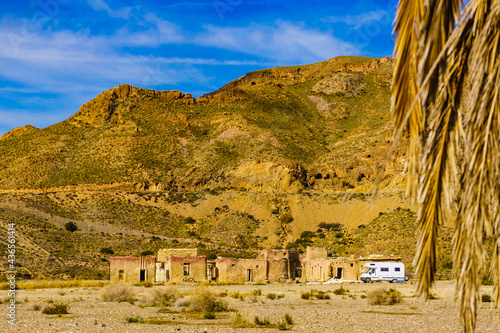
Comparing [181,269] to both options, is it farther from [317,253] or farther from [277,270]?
[317,253]

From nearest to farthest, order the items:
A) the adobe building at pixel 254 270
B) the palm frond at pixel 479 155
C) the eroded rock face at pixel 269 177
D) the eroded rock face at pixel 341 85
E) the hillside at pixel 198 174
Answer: the palm frond at pixel 479 155 < the adobe building at pixel 254 270 < the hillside at pixel 198 174 < the eroded rock face at pixel 269 177 < the eroded rock face at pixel 341 85

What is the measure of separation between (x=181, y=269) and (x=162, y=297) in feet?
47.6

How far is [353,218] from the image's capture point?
70.7 metres

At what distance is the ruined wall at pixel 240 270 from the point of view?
41375 mm

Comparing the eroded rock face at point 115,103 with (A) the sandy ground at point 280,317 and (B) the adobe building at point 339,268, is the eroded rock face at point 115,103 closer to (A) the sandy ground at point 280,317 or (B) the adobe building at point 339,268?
(B) the adobe building at point 339,268

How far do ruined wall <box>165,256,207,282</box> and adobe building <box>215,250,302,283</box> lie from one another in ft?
4.61

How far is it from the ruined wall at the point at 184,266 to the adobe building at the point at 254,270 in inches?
55.4

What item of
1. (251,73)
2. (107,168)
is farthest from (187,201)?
(251,73)

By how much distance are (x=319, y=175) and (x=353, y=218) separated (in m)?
16.5

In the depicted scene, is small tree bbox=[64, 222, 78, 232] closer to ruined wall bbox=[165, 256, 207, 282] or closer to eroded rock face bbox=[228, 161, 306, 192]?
ruined wall bbox=[165, 256, 207, 282]

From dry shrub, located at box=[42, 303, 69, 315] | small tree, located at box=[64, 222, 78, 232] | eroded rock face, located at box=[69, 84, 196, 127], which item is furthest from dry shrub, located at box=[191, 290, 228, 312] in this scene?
eroded rock face, located at box=[69, 84, 196, 127]

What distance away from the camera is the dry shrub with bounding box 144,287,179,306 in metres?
25.7

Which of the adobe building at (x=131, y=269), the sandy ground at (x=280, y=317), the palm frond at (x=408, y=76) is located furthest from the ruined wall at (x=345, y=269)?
the palm frond at (x=408, y=76)

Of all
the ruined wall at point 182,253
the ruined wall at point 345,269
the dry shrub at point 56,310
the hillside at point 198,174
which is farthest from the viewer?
the hillside at point 198,174
